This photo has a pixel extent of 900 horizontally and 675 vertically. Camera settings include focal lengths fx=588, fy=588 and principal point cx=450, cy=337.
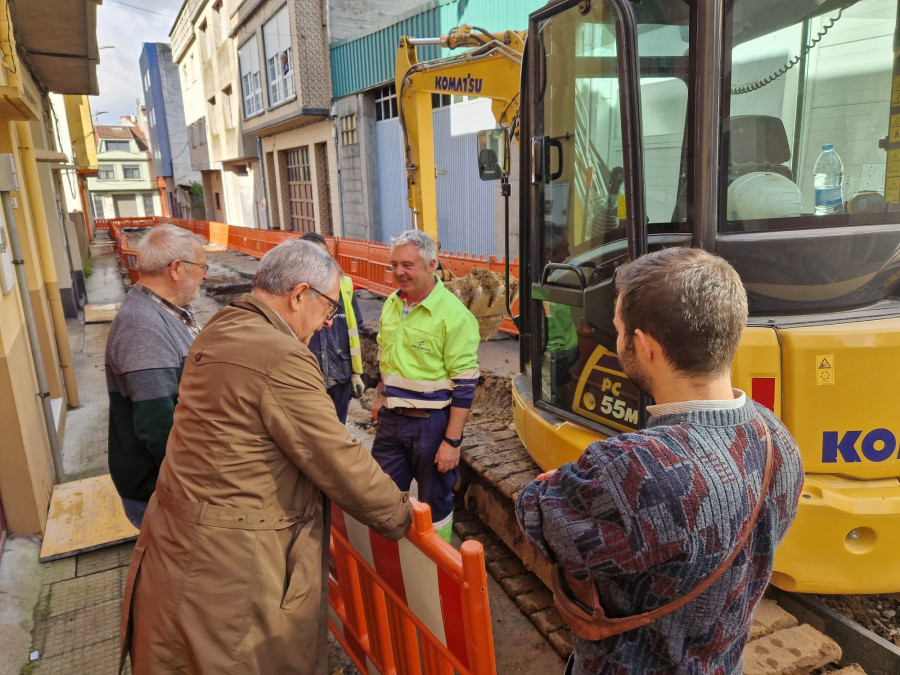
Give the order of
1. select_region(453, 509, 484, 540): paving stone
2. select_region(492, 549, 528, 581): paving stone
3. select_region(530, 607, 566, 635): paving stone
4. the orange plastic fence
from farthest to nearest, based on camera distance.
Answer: the orange plastic fence, select_region(453, 509, 484, 540): paving stone, select_region(492, 549, 528, 581): paving stone, select_region(530, 607, 566, 635): paving stone

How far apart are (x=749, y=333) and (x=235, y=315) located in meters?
1.97

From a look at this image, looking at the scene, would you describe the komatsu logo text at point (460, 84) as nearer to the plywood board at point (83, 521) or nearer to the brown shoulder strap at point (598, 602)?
the plywood board at point (83, 521)

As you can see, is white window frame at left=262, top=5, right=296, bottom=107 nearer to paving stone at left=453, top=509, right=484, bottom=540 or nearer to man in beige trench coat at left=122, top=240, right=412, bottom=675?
paving stone at left=453, top=509, right=484, bottom=540

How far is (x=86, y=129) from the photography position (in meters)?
21.0

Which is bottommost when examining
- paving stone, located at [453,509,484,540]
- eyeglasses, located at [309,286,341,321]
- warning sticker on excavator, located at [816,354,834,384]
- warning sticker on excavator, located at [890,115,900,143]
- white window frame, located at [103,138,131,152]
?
paving stone, located at [453,509,484,540]

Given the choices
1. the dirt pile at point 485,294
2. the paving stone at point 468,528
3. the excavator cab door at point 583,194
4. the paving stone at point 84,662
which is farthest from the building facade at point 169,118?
the excavator cab door at point 583,194

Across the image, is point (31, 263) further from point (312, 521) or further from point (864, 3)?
point (864, 3)

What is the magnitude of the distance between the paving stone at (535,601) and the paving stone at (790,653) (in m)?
1.04

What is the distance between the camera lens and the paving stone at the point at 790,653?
Answer: 2.33m

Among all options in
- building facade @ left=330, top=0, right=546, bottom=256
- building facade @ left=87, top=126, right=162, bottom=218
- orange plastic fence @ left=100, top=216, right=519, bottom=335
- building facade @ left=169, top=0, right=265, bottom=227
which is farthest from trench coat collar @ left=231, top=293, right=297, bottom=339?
building facade @ left=87, top=126, right=162, bottom=218

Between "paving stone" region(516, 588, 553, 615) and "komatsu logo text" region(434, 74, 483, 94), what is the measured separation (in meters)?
4.39

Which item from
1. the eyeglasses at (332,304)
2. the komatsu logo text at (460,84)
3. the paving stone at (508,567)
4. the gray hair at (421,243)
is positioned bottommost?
the paving stone at (508,567)

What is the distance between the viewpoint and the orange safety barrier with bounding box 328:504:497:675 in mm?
1692

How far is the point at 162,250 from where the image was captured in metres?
2.61
